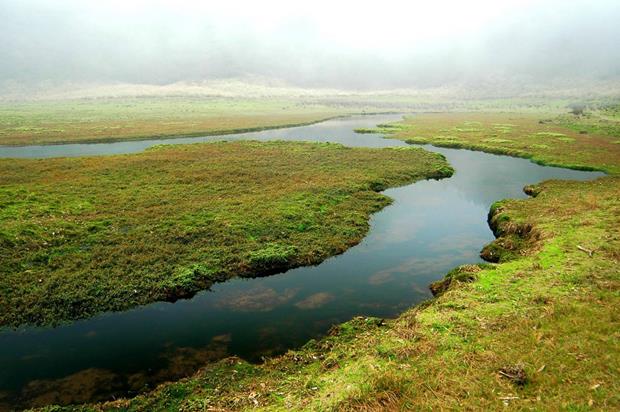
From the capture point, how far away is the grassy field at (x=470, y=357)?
13453mm

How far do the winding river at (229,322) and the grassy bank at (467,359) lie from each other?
2.44m

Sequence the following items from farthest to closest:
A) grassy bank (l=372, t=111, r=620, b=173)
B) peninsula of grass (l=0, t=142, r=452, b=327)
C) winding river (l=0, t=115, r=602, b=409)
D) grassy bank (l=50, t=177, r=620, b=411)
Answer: grassy bank (l=372, t=111, r=620, b=173) < peninsula of grass (l=0, t=142, r=452, b=327) < winding river (l=0, t=115, r=602, b=409) < grassy bank (l=50, t=177, r=620, b=411)

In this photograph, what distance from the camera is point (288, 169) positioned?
60156mm

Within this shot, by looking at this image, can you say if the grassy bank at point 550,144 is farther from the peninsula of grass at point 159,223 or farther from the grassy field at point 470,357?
the grassy field at point 470,357

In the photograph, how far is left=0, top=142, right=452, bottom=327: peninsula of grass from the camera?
83.6 feet

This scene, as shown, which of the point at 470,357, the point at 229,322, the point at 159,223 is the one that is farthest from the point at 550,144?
the point at 229,322

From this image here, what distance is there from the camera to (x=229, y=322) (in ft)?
75.9

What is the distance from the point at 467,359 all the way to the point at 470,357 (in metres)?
0.20

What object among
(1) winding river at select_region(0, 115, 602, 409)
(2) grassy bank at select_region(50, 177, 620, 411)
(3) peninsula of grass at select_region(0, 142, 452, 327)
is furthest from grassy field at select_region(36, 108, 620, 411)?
(3) peninsula of grass at select_region(0, 142, 452, 327)

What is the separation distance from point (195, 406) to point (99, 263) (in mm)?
16935

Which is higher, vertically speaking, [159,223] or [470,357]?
[159,223]

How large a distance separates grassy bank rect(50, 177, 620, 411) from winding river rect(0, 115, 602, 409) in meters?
2.44

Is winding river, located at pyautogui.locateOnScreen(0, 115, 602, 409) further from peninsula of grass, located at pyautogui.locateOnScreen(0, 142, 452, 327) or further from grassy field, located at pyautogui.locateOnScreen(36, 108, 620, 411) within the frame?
grassy field, located at pyautogui.locateOnScreen(36, 108, 620, 411)

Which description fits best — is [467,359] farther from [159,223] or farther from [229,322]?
[159,223]
